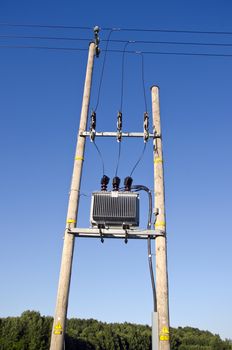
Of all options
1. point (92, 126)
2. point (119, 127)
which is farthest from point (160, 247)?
point (92, 126)

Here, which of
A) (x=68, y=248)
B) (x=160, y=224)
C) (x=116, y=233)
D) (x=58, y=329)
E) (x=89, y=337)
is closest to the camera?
(x=58, y=329)

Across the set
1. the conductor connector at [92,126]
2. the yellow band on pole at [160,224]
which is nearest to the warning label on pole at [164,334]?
the yellow band on pole at [160,224]

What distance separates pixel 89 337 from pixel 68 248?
64639mm

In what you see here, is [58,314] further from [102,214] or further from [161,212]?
[161,212]

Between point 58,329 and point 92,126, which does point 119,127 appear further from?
point 58,329

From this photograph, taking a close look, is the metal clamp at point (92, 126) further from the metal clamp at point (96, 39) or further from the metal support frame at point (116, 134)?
the metal clamp at point (96, 39)

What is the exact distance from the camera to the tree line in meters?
43.7

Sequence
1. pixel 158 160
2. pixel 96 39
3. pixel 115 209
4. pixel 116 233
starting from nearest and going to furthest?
pixel 116 233 → pixel 115 209 → pixel 158 160 → pixel 96 39

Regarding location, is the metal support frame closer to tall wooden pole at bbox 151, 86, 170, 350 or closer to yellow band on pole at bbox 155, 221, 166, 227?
tall wooden pole at bbox 151, 86, 170, 350

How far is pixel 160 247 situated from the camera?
5.85 meters

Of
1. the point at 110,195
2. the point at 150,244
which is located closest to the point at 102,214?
the point at 110,195

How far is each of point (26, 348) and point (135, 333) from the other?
32796 millimetres

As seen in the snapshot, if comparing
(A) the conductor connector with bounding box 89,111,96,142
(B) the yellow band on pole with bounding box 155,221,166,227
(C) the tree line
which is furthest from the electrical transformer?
(C) the tree line

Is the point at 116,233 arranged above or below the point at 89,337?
below
